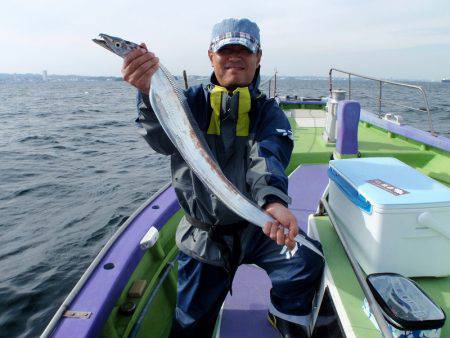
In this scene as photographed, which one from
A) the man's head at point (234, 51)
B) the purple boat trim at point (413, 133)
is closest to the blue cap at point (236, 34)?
the man's head at point (234, 51)

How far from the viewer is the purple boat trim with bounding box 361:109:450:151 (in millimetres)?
5561

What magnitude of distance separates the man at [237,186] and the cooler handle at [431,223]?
68cm

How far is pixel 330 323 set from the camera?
7.57ft

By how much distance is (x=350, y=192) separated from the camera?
2.39m

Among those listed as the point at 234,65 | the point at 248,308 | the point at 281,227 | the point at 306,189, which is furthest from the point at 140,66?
the point at 306,189

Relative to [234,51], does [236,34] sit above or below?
above

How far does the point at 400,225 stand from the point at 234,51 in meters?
1.63

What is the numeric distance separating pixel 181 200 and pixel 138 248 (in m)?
0.91

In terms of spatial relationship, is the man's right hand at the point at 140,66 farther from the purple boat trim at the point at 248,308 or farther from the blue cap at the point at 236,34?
the purple boat trim at the point at 248,308

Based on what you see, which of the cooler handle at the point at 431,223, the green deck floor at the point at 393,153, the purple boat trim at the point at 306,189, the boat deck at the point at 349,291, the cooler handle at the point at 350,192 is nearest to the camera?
the boat deck at the point at 349,291

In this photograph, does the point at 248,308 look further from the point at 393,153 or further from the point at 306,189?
the point at 393,153

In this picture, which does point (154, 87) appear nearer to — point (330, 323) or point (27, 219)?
point (330, 323)

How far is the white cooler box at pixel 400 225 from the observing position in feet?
6.60

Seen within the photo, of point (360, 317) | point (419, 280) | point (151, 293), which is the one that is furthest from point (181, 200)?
point (419, 280)
